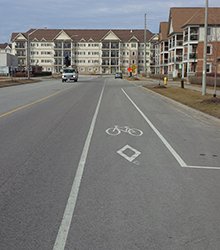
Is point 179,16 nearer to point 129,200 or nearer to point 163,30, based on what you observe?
point 163,30

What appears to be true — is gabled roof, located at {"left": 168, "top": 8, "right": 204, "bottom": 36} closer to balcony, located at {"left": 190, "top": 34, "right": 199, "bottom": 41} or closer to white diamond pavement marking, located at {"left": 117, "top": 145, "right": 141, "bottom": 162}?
balcony, located at {"left": 190, "top": 34, "right": 199, "bottom": 41}

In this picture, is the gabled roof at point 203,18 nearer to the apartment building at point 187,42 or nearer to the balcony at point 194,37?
the apartment building at point 187,42

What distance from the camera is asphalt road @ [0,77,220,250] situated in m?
4.77

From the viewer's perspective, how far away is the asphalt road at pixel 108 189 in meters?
4.77

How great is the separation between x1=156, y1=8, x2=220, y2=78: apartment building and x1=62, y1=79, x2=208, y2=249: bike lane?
55121 mm

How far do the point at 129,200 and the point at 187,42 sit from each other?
7763 cm

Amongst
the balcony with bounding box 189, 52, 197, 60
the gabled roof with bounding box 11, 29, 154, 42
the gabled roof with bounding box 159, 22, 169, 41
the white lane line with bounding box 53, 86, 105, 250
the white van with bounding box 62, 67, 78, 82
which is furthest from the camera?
the gabled roof with bounding box 11, 29, 154, 42

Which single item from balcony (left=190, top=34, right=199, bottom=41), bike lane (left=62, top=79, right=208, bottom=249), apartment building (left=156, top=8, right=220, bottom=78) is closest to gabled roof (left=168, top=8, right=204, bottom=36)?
apartment building (left=156, top=8, right=220, bottom=78)

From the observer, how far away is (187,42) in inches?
3172

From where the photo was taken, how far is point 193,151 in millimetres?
9992

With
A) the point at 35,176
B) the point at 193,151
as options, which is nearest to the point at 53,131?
the point at 193,151

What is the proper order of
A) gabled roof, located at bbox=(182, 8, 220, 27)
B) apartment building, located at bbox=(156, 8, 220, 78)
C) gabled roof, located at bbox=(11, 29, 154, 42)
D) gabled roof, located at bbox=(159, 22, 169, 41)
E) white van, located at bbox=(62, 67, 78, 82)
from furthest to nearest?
1. gabled roof, located at bbox=(11, 29, 154, 42)
2. gabled roof, located at bbox=(159, 22, 169, 41)
3. gabled roof, located at bbox=(182, 8, 220, 27)
4. apartment building, located at bbox=(156, 8, 220, 78)
5. white van, located at bbox=(62, 67, 78, 82)

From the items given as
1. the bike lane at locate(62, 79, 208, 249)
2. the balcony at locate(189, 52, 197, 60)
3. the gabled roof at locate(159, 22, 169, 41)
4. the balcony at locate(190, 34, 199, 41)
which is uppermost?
the gabled roof at locate(159, 22, 169, 41)

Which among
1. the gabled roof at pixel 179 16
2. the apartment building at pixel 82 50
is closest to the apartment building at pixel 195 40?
the gabled roof at pixel 179 16
